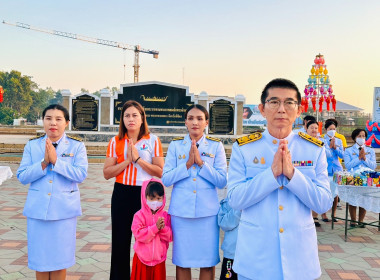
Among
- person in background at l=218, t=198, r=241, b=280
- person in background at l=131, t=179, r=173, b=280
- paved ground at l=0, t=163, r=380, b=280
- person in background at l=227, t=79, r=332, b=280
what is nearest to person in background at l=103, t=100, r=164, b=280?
person in background at l=131, t=179, r=173, b=280

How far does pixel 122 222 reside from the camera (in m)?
3.12

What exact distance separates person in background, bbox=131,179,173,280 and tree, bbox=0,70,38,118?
71.0 metres

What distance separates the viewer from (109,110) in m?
18.3

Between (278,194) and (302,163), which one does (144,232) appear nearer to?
(278,194)

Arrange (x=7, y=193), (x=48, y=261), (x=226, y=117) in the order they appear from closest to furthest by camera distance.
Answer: (x=48, y=261), (x=7, y=193), (x=226, y=117)

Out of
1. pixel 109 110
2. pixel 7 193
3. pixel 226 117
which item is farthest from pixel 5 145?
pixel 226 117

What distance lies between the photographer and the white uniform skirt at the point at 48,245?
9.12 ft

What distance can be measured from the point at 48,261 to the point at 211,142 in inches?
67.2

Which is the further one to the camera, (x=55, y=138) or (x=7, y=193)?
(x=7, y=193)

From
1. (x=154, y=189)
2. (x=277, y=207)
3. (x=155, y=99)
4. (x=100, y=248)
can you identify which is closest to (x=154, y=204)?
(x=154, y=189)

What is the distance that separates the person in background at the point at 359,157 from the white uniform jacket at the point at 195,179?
12.7 ft

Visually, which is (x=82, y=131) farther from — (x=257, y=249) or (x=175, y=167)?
(x=257, y=249)

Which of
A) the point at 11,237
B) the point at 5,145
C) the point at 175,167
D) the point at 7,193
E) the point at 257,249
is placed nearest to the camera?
the point at 257,249

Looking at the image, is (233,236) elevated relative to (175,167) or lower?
lower
